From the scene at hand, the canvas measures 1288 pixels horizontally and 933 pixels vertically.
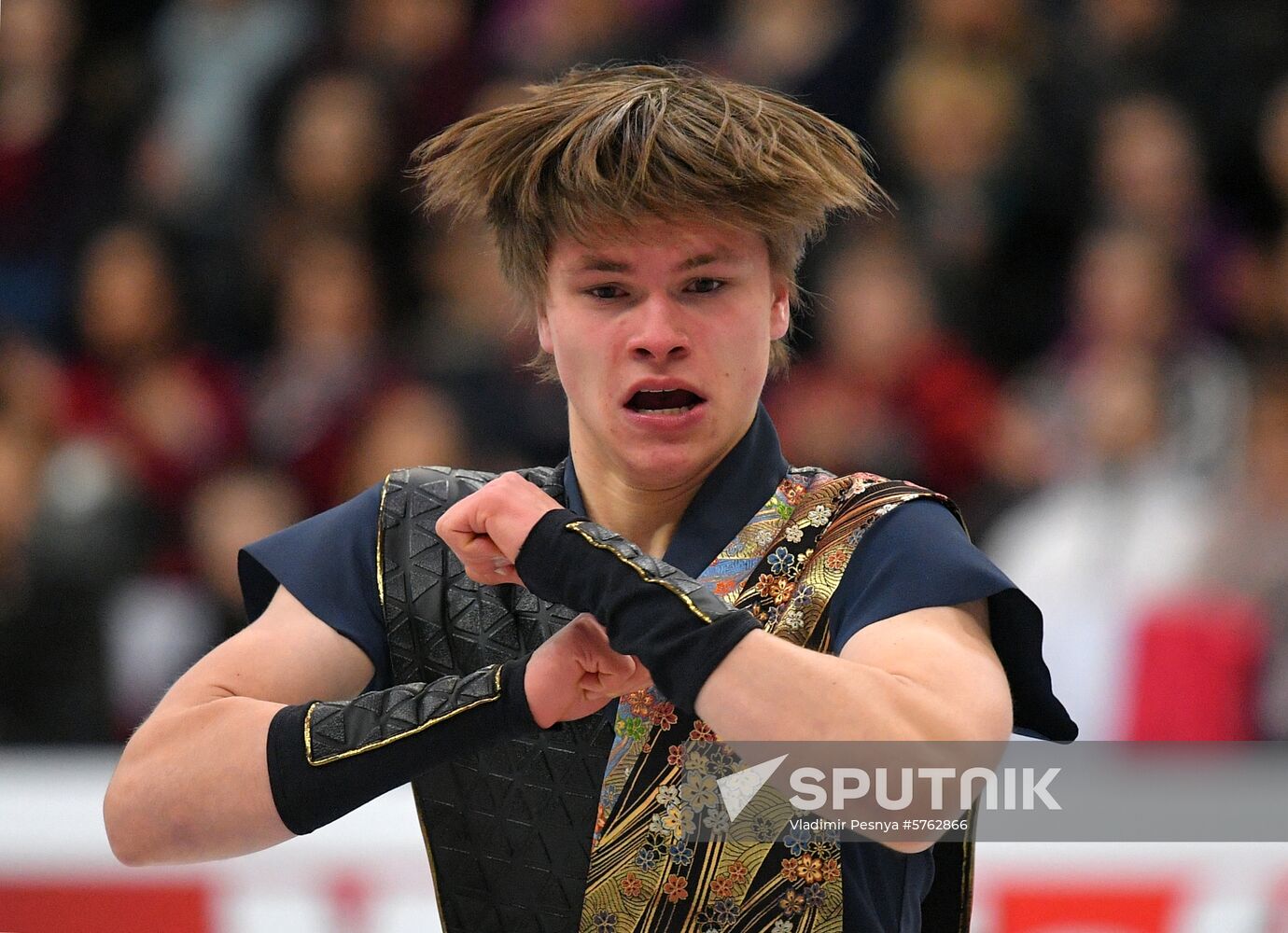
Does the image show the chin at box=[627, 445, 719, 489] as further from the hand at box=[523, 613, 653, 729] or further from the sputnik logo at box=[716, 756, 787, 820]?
the sputnik logo at box=[716, 756, 787, 820]

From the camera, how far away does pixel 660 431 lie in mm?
2590

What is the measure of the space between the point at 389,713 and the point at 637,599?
1.28 feet

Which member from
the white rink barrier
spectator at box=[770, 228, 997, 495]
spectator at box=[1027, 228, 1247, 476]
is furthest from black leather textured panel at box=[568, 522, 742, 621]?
spectator at box=[1027, 228, 1247, 476]

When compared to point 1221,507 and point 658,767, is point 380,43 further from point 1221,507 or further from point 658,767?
→ point 658,767

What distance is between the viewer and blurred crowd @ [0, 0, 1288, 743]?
19.5ft

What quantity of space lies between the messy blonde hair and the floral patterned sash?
44cm

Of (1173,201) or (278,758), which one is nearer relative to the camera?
(278,758)

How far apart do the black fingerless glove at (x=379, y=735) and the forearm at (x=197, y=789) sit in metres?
0.03

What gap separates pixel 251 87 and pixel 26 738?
11.0ft

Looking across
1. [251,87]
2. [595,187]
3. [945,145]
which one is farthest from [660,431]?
[251,87]

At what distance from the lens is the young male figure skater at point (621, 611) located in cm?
232

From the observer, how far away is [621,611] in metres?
2.26

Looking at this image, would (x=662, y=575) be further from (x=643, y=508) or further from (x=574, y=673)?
(x=643, y=508)

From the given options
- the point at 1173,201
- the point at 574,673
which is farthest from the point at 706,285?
the point at 1173,201
